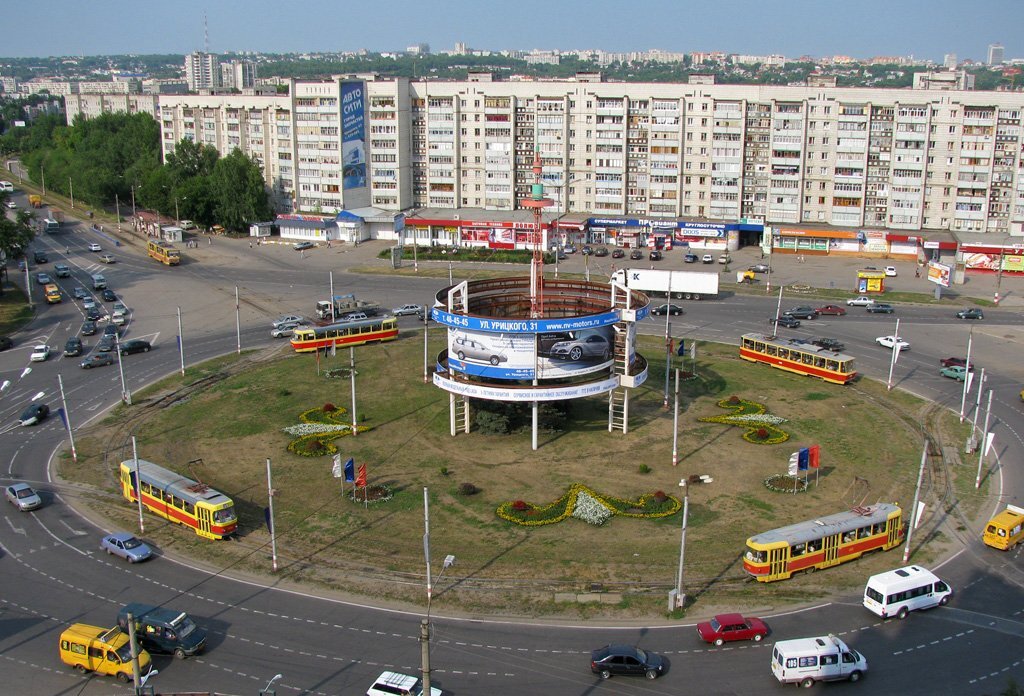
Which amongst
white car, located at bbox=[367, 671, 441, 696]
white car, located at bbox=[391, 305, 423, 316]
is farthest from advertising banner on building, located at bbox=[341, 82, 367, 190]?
white car, located at bbox=[367, 671, 441, 696]

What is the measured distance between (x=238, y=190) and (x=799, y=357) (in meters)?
113

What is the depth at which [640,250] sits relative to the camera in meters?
146

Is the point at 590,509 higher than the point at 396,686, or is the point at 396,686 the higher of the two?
the point at 590,509

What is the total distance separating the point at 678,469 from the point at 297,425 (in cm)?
3093

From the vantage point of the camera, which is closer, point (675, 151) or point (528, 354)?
point (528, 354)

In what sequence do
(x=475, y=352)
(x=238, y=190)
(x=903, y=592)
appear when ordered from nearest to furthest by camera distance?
(x=903, y=592), (x=475, y=352), (x=238, y=190)

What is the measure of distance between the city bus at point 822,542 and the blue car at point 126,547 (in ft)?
114

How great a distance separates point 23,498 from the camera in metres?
59.7

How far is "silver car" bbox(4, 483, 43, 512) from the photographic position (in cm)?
5969

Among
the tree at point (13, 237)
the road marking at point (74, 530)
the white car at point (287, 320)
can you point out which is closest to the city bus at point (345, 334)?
the white car at point (287, 320)

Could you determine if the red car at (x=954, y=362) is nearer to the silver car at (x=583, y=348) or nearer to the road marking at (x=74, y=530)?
the silver car at (x=583, y=348)

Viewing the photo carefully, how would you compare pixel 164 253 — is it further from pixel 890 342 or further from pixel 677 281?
pixel 890 342

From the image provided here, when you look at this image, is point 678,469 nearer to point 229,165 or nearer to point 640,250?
point 640,250

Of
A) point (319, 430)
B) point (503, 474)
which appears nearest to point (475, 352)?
point (503, 474)
